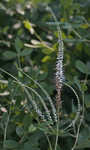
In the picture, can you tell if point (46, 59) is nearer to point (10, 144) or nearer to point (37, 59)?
point (37, 59)

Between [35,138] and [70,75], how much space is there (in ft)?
1.29

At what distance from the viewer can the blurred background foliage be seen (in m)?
0.71

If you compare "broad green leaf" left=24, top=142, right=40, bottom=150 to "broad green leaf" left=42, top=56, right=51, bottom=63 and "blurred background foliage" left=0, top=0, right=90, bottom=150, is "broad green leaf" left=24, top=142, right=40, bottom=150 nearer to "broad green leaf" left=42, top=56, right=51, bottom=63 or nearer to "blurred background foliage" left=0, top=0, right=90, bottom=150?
"blurred background foliage" left=0, top=0, right=90, bottom=150

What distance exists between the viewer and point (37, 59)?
3.92ft

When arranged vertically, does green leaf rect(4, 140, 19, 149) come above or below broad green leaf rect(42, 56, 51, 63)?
below

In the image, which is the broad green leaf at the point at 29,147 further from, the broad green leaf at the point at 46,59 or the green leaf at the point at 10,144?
the broad green leaf at the point at 46,59

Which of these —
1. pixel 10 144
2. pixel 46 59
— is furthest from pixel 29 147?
pixel 46 59

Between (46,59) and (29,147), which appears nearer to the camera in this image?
(29,147)

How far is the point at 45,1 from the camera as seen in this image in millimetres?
1388

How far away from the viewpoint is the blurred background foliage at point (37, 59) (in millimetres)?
711

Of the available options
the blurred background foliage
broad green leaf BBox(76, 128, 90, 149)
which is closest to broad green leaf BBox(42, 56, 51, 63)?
the blurred background foliage

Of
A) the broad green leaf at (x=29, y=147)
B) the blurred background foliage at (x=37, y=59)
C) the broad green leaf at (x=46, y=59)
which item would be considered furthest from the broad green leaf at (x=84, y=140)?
the broad green leaf at (x=46, y=59)

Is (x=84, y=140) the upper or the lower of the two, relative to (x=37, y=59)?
lower

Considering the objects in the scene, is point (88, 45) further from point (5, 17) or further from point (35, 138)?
point (5, 17)
